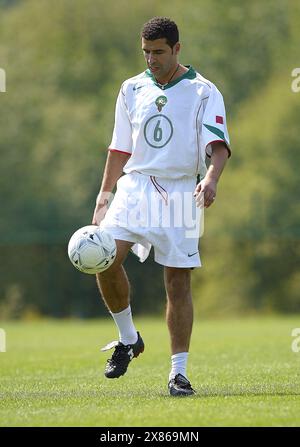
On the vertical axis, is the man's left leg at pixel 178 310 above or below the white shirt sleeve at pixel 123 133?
below

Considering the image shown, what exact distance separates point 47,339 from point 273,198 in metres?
17.7

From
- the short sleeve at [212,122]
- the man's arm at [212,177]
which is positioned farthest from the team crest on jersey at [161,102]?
the man's arm at [212,177]

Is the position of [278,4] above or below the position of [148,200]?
above

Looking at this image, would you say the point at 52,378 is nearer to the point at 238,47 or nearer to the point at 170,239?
the point at 170,239

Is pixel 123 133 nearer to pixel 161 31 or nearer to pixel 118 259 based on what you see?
pixel 161 31

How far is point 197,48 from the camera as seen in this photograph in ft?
147

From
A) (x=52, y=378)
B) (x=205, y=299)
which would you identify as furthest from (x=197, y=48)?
(x=52, y=378)

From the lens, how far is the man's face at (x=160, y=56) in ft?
24.6

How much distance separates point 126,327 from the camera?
7793mm

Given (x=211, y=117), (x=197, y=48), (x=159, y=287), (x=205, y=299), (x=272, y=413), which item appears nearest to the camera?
(x=272, y=413)

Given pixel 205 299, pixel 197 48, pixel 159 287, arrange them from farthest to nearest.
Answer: pixel 197 48 < pixel 205 299 < pixel 159 287

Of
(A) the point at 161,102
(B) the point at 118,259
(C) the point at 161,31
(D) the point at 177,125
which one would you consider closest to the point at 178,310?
(B) the point at 118,259

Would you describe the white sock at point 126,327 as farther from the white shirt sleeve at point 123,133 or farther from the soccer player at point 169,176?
the white shirt sleeve at point 123,133

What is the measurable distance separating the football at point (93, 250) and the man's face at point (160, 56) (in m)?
Result: 1.19
